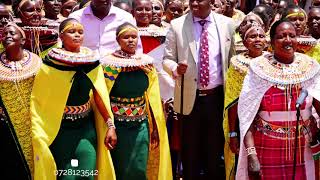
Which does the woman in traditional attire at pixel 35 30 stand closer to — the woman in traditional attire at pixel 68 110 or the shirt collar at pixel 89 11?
the shirt collar at pixel 89 11

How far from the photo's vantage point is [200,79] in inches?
233

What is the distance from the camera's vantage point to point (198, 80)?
5.93 m

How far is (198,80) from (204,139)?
64 centimetres

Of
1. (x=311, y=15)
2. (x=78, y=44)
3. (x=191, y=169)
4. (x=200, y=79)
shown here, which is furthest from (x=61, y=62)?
(x=311, y=15)

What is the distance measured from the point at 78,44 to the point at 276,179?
210 cm

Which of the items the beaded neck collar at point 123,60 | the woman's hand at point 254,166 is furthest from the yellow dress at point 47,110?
the woman's hand at point 254,166

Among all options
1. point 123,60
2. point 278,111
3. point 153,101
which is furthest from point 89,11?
point 278,111

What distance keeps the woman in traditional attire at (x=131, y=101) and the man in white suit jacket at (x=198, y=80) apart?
340 millimetres

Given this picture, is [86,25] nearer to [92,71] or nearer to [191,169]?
[92,71]

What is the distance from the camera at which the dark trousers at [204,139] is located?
5977 mm

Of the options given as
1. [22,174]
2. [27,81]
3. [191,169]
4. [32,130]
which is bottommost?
[191,169]

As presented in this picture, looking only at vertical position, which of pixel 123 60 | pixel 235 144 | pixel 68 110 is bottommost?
pixel 235 144

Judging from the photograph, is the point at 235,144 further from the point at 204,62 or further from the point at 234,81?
the point at 204,62

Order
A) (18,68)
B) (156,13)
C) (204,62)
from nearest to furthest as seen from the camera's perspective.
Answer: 1. (18,68)
2. (204,62)
3. (156,13)
